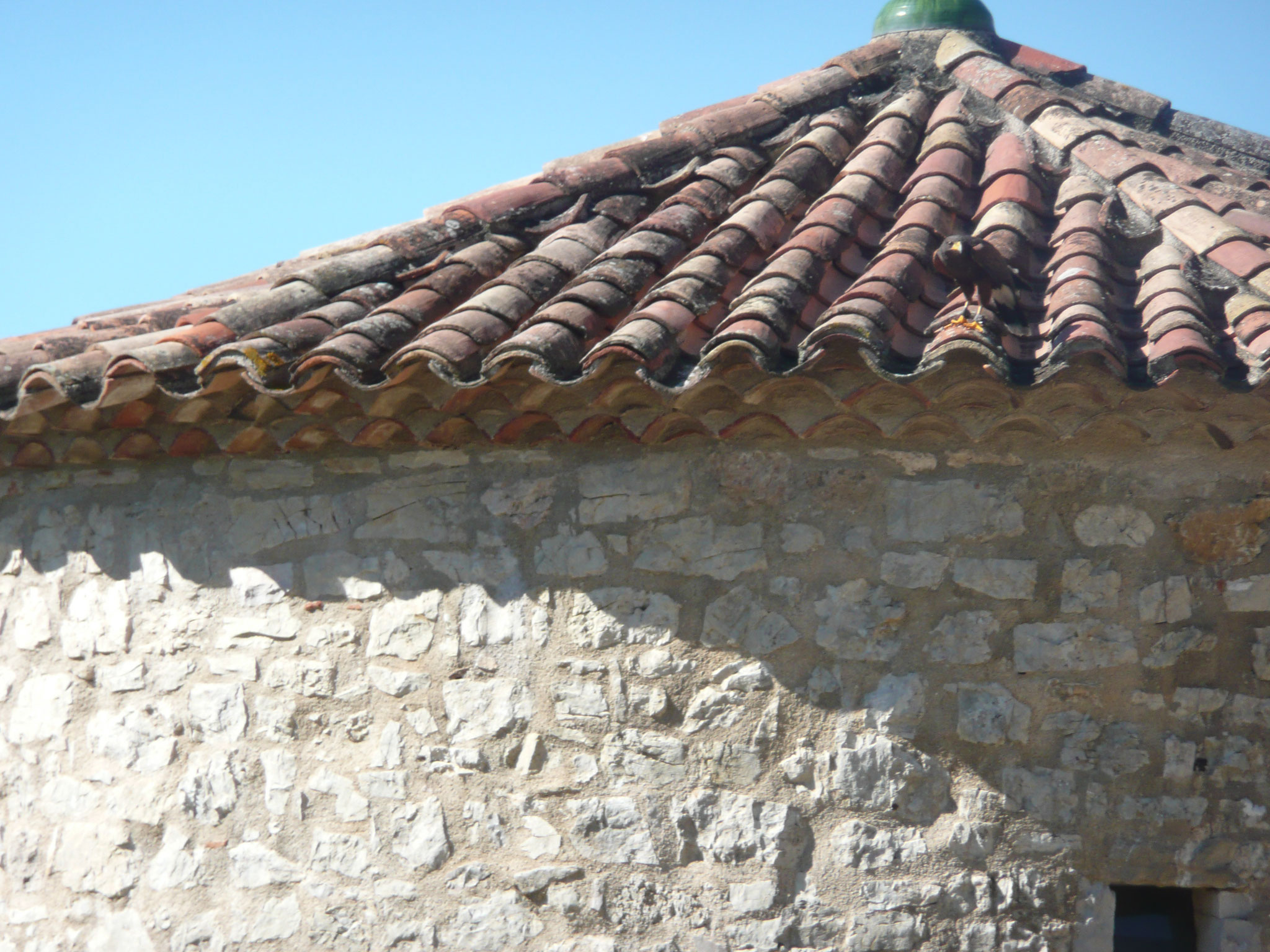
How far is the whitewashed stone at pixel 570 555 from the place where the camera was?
299 centimetres

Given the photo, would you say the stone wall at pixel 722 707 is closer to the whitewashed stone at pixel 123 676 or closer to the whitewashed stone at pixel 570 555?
the whitewashed stone at pixel 570 555

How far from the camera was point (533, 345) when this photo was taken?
100 inches

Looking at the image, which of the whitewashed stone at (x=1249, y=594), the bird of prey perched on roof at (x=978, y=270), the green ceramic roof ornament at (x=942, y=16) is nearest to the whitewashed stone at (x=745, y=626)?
the bird of prey perched on roof at (x=978, y=270)

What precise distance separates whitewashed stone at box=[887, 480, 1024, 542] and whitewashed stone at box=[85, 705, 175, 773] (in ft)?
8.18

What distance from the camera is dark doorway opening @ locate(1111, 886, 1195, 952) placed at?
2.89 meters

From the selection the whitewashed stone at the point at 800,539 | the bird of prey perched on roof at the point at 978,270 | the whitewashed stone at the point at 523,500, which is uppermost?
the bird of prey perched on roof at the point at 978,270

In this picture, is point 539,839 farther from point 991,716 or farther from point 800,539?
point 991,716

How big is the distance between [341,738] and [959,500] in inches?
79.5

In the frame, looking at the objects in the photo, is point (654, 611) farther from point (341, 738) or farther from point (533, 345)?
point (341, 738)

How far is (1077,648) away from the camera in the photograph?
9.05 ft

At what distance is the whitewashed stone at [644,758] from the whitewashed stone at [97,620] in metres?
1.84

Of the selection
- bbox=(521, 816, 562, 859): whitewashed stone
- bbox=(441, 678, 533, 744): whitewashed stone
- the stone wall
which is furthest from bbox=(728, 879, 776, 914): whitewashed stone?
bbox=(441, 678, 533, 744): whitewashed stone

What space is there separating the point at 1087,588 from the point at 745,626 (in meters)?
0.95

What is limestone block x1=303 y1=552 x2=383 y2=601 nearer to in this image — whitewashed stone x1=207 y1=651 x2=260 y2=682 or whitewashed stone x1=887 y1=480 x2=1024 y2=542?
whitewashed stone x1=207 y1=651 x2=260 y2=682
